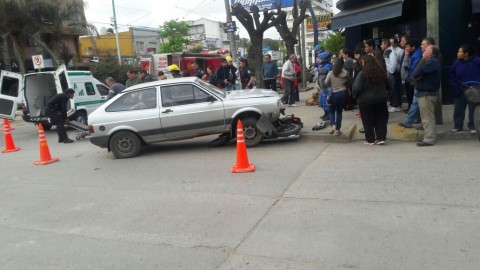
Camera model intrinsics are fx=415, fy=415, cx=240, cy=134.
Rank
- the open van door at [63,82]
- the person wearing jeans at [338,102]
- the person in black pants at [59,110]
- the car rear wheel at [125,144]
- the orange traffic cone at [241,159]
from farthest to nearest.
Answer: the open van door at [63,82] → the person in black pants at [59,110] → the car rear wheel at [125,144] → the person wearing jeans at [338,102] → the orange traffic cone at [241,159]

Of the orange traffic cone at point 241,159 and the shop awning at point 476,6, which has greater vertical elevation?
the shop awning at point 476,6

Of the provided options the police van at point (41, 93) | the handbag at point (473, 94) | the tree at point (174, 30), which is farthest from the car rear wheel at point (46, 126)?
the tree at point (174, 30)

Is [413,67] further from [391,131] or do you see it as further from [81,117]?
[81,117]

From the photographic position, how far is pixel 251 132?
28.8 ft

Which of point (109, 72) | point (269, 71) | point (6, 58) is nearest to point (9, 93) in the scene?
point (269, 71)

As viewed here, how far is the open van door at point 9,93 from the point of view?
14.4 metres

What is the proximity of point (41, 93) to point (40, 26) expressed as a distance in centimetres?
1114

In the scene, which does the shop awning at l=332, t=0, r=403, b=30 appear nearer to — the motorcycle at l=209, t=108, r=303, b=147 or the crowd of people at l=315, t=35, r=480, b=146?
the crowd of people at l=315, t=35, r=480, b=146

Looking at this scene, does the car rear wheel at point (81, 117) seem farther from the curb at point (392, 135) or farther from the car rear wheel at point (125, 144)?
the curb at point (392, 135)

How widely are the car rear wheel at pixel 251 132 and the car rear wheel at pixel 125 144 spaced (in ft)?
7.79

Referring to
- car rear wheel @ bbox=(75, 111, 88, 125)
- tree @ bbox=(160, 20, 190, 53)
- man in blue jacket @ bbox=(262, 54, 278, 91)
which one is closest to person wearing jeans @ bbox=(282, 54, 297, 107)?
man in blue jacket @ bbox=(262, 54, 278, 91)

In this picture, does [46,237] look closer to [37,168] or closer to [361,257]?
[361,257]

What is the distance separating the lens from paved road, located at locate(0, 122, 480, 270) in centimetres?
392

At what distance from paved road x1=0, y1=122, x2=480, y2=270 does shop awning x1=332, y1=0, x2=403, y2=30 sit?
4.16 meters
